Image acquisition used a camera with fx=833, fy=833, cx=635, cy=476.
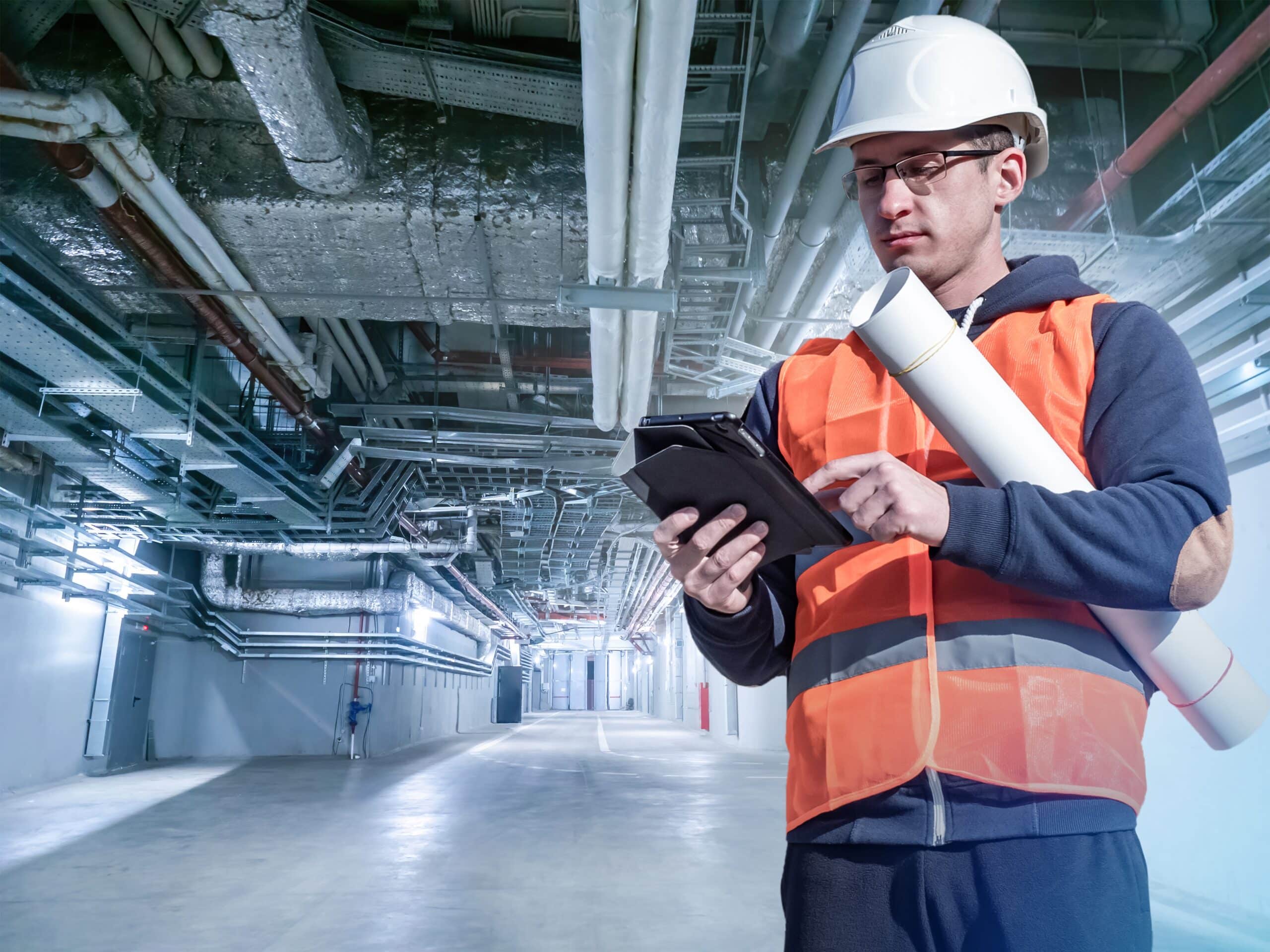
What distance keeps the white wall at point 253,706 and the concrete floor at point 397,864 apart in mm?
3098

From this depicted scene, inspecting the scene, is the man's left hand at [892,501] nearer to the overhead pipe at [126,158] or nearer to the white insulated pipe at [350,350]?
the overhead pipe at [126,158]

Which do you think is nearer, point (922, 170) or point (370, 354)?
point (922, 170)

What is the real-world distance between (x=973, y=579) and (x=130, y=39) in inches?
161

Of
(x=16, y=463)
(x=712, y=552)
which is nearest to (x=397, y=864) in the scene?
(x=712, y=552)

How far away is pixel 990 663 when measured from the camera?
2.32 feet

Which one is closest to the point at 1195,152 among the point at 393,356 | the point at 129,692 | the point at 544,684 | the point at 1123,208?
the point at 1123,208

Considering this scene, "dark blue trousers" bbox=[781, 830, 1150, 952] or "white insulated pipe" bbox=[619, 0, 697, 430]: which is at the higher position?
"white insulated pipe" bbox=[619, 0, 697, 430]

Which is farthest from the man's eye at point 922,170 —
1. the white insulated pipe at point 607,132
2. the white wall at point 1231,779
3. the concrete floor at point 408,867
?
the white wall at point 1231,779

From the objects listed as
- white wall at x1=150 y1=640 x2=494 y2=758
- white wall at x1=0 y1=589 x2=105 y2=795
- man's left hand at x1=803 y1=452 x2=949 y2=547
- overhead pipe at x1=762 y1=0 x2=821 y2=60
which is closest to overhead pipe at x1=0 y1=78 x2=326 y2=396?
overhead pipe at x1=762 y1=0 x2=821 y2=60

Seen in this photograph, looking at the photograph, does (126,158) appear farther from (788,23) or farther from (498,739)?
(498,739)

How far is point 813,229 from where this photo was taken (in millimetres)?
3809

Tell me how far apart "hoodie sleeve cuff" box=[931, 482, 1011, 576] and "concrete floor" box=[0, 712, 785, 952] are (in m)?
2.75

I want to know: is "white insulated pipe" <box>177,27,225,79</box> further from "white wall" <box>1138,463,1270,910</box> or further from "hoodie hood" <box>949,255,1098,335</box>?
"white wall" <box>1138,463,1270,910</box>

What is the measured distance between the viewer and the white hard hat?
85cm
